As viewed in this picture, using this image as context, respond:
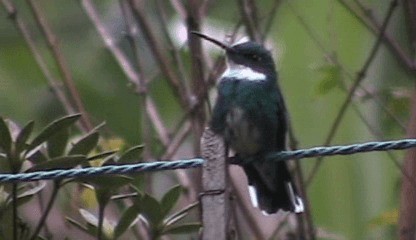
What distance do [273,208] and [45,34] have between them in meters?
1.09

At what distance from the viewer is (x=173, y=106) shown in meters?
5.74

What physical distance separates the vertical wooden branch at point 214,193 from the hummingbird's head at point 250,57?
862mm

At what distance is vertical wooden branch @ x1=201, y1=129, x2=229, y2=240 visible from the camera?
2.71m

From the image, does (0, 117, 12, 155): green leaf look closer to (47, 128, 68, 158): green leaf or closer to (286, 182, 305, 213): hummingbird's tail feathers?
(47, 128, 68, 158): green leaf

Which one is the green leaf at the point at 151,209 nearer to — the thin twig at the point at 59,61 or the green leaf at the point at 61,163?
the green leaf at the point at 61,163

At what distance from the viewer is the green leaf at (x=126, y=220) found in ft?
10.0

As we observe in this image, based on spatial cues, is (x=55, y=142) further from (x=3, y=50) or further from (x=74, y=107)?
(x=3, y=50)

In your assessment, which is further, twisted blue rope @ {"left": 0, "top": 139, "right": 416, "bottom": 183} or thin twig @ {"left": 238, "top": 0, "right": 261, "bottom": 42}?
thin twig @ {"left": 238, "top": 0, "right": 261, "bottom": 42}

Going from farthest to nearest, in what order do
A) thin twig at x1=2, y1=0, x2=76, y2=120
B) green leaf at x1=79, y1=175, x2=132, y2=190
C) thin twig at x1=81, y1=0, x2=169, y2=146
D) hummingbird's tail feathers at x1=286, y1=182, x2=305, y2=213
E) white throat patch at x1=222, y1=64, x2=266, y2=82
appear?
1. thin twig at x1=81, y1=0, x2=169, y2=146
2. thin twig at x1=2, y1=0, x2=76, y2=120
3. white throat patch at x1=222, y1=64, x2=266, y2=82
4. hummingbird's tail feathers at x1=286, y1=182, x2=305, y2=213
5. green leaf at x1=79, y1=175, x2=132, y2=190

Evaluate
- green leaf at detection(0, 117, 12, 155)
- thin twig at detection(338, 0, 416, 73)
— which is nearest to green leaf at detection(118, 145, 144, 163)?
green leaf at detection(0, 117, 12, 155)

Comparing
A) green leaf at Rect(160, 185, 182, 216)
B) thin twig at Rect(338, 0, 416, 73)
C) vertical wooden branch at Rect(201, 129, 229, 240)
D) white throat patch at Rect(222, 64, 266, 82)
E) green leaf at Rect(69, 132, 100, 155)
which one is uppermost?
thin twig at Rect(338, 0, 416, 73)

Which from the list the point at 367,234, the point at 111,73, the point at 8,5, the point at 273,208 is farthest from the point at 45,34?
the point at 111,73

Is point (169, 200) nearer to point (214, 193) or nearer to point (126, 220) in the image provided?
point (126, 220)

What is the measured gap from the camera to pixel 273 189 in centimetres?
349
